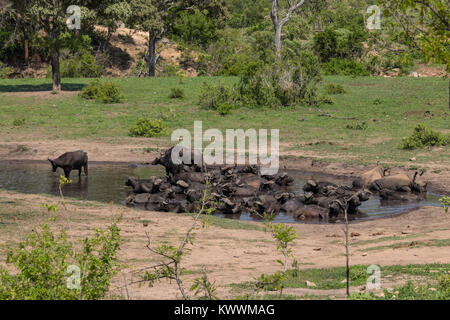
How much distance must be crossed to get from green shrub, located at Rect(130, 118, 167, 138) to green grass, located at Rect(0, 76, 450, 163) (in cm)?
47

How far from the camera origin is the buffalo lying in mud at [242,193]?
15.5 m

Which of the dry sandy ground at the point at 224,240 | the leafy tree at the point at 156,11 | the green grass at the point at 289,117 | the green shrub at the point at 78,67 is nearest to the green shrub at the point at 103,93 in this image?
the green grass at the point at 289,117

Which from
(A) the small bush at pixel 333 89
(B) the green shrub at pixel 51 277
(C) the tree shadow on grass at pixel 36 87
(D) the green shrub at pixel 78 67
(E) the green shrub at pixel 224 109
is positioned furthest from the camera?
(D) the green shrub at pixel 78 67

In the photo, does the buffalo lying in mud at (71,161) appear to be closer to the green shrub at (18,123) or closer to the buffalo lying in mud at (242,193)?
the buffalo lying in mud at (242,193)

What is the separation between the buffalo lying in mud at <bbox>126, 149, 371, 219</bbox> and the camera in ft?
50.8

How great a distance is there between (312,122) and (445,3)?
18.0 metres

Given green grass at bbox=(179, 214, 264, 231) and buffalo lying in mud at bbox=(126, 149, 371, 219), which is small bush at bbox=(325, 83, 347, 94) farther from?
green grass at bbox=(179, 214, 264, 231)

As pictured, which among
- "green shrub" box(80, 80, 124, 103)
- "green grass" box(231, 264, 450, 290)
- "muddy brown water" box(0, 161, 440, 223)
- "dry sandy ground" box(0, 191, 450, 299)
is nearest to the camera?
"green grass" box(231, 264, 450, 290)

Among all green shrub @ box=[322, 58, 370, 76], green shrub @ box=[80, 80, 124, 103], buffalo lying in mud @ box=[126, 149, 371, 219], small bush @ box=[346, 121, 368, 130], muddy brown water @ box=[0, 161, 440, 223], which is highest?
green shrub @ box=[322, 58, 370, 76]

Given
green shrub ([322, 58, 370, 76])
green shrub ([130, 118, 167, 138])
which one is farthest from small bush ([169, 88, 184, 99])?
green shrub ([322, 58, 370, 76])

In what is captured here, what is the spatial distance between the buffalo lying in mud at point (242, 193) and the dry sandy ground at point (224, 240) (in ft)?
3.29

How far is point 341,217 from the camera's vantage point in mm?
15211

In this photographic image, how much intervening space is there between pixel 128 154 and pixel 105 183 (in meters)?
4.11

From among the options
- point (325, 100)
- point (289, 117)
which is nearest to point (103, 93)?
point (289, 117)
